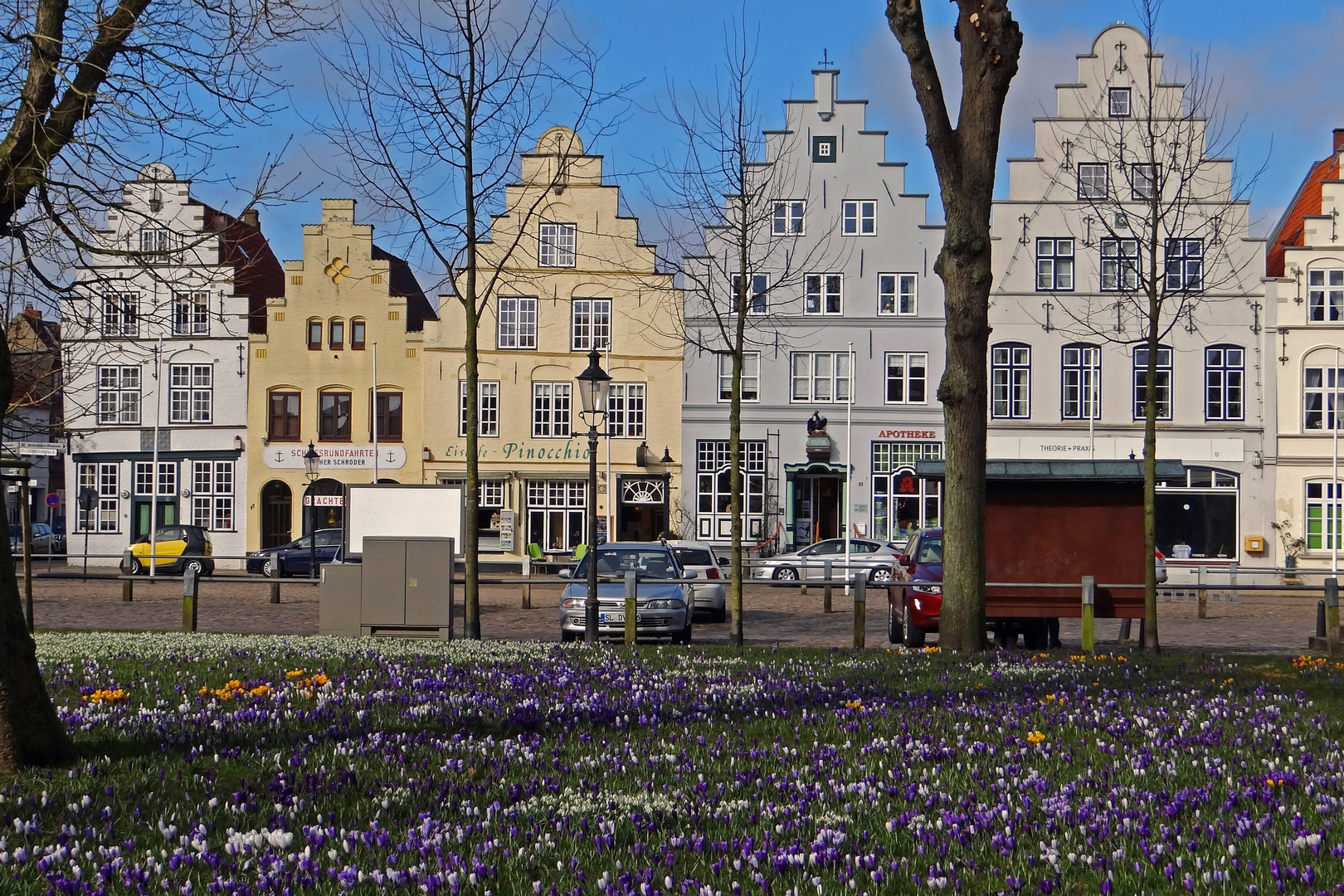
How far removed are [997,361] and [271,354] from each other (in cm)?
2704

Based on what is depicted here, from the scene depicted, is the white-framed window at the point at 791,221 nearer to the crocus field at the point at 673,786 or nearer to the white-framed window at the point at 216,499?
the white-framed window at the point at 216,499

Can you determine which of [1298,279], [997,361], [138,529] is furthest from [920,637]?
[138,529]

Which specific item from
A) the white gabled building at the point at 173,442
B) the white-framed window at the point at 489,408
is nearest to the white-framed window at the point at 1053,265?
the white-framed window at the point at 489,408

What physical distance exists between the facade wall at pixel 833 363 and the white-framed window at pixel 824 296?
0.41 feet

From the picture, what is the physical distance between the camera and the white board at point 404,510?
25469 millimetres

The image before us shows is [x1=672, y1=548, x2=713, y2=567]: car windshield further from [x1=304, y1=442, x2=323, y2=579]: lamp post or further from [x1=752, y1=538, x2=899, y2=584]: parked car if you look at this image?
[x1=304, y1=442, x2=323, y2=579]: lamp post

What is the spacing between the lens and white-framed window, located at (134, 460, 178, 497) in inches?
2104

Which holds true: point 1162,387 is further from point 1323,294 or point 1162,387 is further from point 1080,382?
point 1323,294

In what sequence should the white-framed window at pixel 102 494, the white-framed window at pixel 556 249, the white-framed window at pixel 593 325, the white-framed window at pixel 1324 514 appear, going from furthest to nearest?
1. the white-framed window at pixel 102 494
2. the white-framed window at pixel 593 325
3. the white-framed window at pixel 556 249
4. the white-framed window at pixel 1324 514

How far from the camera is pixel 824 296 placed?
51.1 metres

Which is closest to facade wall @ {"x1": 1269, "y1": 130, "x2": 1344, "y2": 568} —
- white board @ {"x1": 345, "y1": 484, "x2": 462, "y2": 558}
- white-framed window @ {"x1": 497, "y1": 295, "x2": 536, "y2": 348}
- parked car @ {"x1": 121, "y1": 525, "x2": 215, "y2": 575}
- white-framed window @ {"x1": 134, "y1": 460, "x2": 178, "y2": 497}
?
white-framed window @ {"x1": 497, "y1": 295, "x2": 536, "y2": 348}

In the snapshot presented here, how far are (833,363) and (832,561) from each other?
1206cm

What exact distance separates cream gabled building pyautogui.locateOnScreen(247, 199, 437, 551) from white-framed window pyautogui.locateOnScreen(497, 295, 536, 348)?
10.2ft

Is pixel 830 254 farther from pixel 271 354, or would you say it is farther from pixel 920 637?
pixel 920 637
